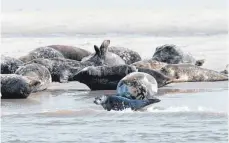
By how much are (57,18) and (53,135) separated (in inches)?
438

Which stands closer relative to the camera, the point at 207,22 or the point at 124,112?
the point at 124,112

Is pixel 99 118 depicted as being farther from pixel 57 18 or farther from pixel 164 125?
pixel 57 18

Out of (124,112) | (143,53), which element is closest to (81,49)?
(143,53)

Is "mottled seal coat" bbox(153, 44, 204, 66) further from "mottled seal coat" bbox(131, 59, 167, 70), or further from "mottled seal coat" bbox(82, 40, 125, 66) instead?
"mottled seal coat" bbox(82, 40, 125, 66)

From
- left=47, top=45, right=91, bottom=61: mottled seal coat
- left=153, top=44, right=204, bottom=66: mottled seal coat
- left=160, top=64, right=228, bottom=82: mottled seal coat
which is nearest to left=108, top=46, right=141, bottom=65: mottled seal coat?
left=153, top=44, right=204, bottom=66: mottled seal coat

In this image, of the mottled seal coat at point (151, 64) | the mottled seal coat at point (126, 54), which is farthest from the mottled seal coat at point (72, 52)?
the mottled seal coat at point (151, 64)

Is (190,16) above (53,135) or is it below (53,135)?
above

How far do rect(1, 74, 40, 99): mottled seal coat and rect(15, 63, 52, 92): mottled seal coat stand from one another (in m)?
0.81

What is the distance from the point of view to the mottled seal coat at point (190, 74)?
13867 mm

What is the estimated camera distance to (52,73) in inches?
551

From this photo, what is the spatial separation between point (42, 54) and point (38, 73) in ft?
9.94

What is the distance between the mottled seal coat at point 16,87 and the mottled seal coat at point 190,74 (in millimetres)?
2831

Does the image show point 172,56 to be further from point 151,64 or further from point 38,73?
point 38,73

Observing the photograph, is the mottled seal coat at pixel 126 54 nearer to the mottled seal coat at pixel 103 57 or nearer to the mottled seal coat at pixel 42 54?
the mottled seal coat at pixel 42 54
